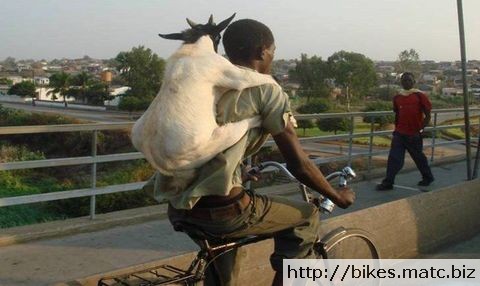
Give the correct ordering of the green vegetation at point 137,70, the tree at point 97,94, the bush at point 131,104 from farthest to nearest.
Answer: the tree at point 97,94 → the green vegetation at point 137,70 → the bush at point 131,104

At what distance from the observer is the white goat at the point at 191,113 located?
2.35 metres

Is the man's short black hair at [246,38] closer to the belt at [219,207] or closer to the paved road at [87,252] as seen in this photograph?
the belt at [219,207]

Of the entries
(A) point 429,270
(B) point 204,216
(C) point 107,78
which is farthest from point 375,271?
(C) point 107,78

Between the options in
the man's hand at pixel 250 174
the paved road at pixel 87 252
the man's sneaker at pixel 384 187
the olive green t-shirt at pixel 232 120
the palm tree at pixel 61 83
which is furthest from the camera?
the palm tree at pixel 61 83

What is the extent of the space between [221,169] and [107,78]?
100908 millimetres

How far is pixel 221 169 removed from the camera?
2457 mm

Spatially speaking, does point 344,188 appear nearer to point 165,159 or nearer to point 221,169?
point 221,169

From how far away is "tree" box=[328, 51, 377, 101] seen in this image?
3219 inches

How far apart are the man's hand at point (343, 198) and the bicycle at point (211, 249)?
3.6 inches

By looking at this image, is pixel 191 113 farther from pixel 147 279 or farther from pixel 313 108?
pixel 313 108

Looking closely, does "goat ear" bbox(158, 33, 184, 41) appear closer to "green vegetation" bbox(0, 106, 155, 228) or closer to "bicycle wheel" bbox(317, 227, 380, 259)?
"green vegetation" bbox(0, 106, 155, 228)

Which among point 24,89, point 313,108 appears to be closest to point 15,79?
point 24,89

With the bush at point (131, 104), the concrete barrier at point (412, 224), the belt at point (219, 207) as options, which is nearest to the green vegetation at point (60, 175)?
the belt at point (219, 207)

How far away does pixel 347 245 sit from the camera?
11.1ft
